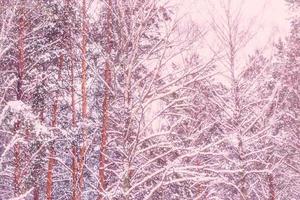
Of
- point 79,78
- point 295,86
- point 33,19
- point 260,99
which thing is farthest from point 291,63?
point 33,19

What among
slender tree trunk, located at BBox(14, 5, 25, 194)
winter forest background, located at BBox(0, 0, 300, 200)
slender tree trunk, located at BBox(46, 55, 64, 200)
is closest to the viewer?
winter forest background, located at BBox(0, 0, 300, 200)

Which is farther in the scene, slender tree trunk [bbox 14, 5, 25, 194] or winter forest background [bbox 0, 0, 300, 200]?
slender tree trunk [bbox 14, 5, 25, 194]

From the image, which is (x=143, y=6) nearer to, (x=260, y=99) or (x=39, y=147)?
(x=260, y=99)

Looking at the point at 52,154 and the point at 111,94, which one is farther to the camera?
the point at 52,154

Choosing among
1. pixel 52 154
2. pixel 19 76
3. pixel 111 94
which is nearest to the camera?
pixel 111 94

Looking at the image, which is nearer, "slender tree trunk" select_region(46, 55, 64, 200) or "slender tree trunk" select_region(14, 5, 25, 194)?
"slender tree trunk" select_region(14, 5, 25, 194)

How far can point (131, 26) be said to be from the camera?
879 centimetres

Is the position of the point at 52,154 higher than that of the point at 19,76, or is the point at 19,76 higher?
the point at 19,76

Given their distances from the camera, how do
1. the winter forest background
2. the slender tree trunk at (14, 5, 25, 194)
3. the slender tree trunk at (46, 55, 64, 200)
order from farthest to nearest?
the slender tree trunk at (46, 55, 64, 200) → the slender tree trunk at (14, 5, 25, 194) → the winter forest background

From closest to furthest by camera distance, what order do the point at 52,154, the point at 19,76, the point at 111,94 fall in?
1. the point at 111,94
2. the point at 19,76
3. the point at 52,154

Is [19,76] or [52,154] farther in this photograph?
[52,154]

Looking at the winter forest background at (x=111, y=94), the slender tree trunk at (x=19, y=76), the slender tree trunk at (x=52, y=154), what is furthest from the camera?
the slender tree trunk at (x=52, y=154)

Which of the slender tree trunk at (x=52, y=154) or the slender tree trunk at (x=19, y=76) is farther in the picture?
the slender tree trunk at (x=52, y=154)

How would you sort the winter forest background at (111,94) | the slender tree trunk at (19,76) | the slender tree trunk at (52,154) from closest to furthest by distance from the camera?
1. the winter forest background at (111,94)
2. the slender tree trunk at (19,76)
3. the slender tree trunk at (52,154)
